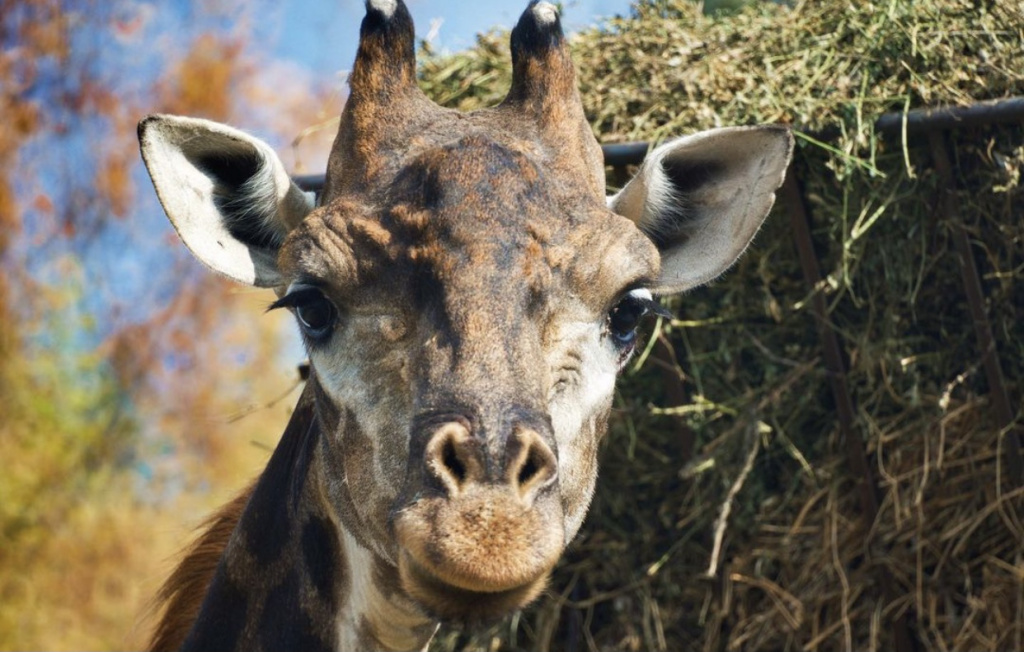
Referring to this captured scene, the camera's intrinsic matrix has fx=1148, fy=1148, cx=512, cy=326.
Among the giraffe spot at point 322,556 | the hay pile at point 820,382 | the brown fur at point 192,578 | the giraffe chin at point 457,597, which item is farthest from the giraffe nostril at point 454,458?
the hay pile at point 820,382

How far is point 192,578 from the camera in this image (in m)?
5.05

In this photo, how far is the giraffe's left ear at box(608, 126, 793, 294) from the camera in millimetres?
4270

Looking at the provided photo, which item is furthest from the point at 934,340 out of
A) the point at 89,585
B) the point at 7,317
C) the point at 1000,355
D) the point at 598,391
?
the point at 7,317

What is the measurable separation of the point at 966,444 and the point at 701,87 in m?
2.29

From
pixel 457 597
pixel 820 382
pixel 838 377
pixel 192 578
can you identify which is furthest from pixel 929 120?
pixel 192 578

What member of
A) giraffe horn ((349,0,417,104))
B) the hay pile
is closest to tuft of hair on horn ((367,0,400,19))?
giraffe horn ((349,0,417,104))

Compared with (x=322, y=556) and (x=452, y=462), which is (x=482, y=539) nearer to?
(x=452, y=462)

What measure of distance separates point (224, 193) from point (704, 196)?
180cm

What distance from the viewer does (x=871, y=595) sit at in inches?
241

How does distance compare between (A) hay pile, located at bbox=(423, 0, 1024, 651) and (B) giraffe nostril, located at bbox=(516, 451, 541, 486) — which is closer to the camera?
(B) giraffe nostril, located at bbox=(516, 451, 541, 486)

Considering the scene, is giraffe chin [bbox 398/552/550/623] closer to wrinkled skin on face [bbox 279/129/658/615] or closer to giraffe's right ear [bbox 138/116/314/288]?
wrinkled skin on face [bbox 279/129/658/615]

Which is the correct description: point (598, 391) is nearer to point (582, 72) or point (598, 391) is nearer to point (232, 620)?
point (232, 620)

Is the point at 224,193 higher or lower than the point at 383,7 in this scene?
lower

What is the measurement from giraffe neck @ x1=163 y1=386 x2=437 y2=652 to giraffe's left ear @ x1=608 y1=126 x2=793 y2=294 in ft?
4.66
